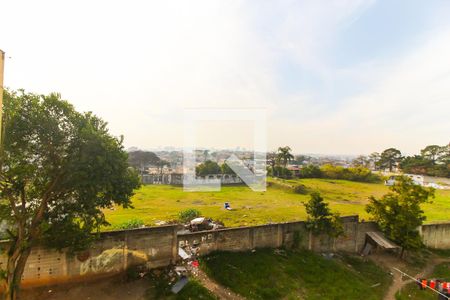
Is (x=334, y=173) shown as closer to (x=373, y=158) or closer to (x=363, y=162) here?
(x=373, y=158)

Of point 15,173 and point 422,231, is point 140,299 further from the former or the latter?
point 422,231

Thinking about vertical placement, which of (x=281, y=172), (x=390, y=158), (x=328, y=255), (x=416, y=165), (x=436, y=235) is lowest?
(x=328, y=255)

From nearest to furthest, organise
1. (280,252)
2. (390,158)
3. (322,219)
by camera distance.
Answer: (280,252)
(322,219)
(390,158)

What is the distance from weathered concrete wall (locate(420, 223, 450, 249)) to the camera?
1509cm

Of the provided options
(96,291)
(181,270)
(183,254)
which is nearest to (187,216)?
(183,254)

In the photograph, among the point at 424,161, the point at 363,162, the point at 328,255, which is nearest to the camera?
the point at 328,255

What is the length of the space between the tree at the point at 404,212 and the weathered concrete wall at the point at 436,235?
2.84 meters

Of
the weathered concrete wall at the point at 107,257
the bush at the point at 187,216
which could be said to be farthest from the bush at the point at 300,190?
the weathered concrete wall at the point at 107,257

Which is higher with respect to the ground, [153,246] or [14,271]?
[14,271]

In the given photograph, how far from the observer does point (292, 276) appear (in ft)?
34.5

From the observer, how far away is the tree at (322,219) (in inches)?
491

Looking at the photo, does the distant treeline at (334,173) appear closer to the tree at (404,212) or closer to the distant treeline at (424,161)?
the distant treeline at (424,161)

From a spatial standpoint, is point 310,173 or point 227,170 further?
point 310,173

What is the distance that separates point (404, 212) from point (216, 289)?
10.9m
